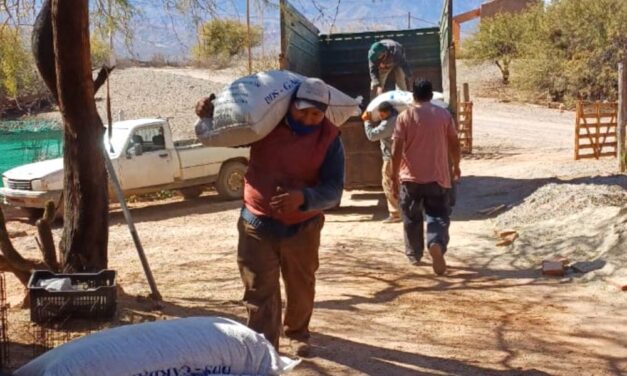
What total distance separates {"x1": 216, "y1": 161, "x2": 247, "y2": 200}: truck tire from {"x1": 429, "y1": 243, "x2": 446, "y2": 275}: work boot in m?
8.03

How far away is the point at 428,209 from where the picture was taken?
8258 millimetres

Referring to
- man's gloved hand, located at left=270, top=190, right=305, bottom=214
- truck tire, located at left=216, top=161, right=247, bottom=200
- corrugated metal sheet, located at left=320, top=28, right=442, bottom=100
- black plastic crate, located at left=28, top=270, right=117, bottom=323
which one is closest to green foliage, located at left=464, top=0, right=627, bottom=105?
corrugated metal sheet, located at left=320, top=28, right=442, bottom=100

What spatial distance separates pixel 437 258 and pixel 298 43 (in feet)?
20.2

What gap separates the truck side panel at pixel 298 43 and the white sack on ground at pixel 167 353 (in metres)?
7.31

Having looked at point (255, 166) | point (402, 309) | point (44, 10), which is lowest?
point (402, 309)

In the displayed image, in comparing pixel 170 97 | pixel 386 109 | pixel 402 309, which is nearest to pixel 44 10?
pixel 402 309

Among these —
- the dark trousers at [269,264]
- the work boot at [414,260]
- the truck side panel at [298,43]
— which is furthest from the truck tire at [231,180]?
the dark trousers at [269,264]

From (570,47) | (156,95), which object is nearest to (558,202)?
(156,95)

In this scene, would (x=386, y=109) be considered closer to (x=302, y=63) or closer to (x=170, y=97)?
(x=302, y=63)

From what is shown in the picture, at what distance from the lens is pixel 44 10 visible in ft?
23.0

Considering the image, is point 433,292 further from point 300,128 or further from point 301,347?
point 300,128

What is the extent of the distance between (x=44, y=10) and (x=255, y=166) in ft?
9.39

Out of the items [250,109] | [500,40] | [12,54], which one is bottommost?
[250,109]

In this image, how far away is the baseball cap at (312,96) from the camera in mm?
5016
